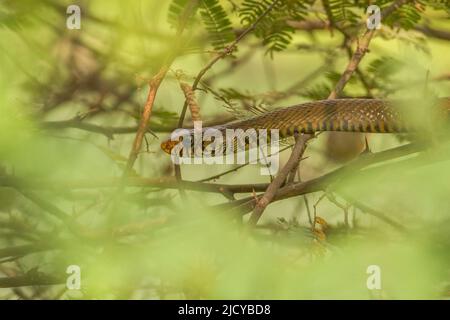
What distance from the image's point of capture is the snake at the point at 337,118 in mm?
4090

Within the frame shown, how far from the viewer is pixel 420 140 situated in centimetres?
367

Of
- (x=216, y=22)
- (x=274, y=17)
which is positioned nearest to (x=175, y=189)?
(x=216, y=22)

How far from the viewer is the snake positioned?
4090mm

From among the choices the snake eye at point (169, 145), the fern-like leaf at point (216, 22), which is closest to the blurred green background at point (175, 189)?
the fern-like leaf at point (216, 22)

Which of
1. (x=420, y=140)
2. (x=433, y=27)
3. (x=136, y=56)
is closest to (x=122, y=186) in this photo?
(x=420, y=140)

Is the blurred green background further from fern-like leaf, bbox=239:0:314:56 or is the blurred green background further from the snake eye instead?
the snake eye

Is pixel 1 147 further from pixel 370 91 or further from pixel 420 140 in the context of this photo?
pixel 370 91

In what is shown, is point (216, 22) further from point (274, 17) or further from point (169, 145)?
point (169, 145)

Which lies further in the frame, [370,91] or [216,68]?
[216,68]

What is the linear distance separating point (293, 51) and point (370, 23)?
169cm

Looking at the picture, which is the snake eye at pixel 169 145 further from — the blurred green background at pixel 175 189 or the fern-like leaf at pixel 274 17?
the fern-like leaf at pixel 274 17

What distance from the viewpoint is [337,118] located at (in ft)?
13.7

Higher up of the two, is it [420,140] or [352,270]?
[420,140]
